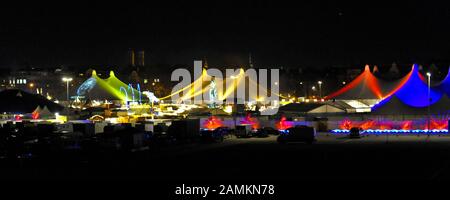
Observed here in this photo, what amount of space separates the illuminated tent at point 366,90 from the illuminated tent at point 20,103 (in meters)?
24.7

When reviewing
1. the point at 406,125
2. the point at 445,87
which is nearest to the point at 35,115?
the point at 406,125

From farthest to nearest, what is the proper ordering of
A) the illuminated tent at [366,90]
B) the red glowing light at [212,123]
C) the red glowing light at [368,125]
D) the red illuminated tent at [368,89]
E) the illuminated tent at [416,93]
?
the illuminated tent at [366,90], the red illuminated tent at [368,89], the illuminated tent at [416,93], the red glowing light at [212,123], the red glowing light at [368,125]

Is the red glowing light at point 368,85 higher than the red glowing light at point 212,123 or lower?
higher

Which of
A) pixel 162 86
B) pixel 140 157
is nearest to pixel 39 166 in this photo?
pixel 140 157

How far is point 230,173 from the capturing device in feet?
58.1

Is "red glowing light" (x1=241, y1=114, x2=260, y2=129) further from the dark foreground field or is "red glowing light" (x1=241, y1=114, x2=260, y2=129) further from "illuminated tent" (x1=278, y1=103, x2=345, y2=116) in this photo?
the dark foreground field

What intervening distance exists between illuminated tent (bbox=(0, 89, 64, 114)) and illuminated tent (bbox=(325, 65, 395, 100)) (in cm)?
2469

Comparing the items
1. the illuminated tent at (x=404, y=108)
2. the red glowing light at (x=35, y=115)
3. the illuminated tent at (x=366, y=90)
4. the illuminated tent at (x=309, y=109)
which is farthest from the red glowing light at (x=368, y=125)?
the red glowing light at (x=35, y=115)

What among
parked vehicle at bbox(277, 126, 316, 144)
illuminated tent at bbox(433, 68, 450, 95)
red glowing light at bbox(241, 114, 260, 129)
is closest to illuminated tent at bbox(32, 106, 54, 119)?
red glowing light at bbox(241, 114, 260, 129)

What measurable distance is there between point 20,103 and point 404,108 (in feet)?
101

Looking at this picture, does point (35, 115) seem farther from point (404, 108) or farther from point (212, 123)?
point (404, 108)

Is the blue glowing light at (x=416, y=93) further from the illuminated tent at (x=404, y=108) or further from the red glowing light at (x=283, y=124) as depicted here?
the red glowing light at (x=283, y=124)

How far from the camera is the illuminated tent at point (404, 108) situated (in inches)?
1741

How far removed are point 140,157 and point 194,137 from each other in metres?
10.4
